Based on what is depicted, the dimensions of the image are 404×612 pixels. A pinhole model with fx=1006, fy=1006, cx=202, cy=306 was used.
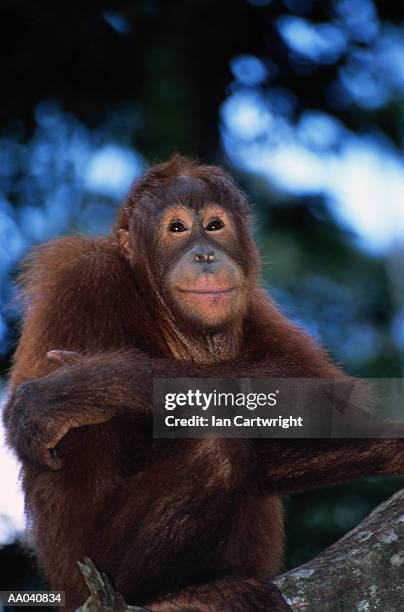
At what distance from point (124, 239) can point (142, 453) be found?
3.35ft

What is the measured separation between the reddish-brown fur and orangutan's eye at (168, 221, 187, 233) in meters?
0.08

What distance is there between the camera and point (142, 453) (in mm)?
3586

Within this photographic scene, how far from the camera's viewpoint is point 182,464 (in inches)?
135

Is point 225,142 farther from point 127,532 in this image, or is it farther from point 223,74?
point 127,532

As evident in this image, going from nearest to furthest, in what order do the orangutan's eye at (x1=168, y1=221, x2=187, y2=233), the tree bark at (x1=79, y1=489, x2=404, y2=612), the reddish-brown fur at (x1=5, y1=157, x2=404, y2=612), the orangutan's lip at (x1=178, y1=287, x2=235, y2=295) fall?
the tree bark at (x1=79, y1=489, x2=404, y2=612) < the reddish-brown fur at (x1=5, y1=157, x2=404, y2=612) < the orangutan's lip at (x1=178, y1=287, x2=235, y2=295) < the orangutan's eye at (x1=168, y1=221, x2=187, y2=233)

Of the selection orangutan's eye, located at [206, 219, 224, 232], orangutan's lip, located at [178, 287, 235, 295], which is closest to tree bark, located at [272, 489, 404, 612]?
orangutan's lip, located at [178, 287, 235, 295]

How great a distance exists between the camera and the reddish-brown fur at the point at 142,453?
11.0 feet

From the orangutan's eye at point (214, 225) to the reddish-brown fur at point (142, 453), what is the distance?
135 mm

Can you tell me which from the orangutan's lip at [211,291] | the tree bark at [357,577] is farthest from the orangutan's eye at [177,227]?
the tree bark at [357,577]

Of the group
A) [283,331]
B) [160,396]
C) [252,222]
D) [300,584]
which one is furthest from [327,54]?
[300,584]

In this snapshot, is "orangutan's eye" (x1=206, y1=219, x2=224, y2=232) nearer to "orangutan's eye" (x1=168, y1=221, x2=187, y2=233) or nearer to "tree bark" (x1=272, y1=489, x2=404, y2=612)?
"orangutan's eye" (x1=168, y1=221, x2=187, y2=233)

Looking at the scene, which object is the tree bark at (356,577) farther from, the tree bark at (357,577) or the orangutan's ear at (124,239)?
the orangutan's ear at (124,239)

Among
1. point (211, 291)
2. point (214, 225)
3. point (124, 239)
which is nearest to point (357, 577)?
point (211, 291)

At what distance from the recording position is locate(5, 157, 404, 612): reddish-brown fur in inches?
131
